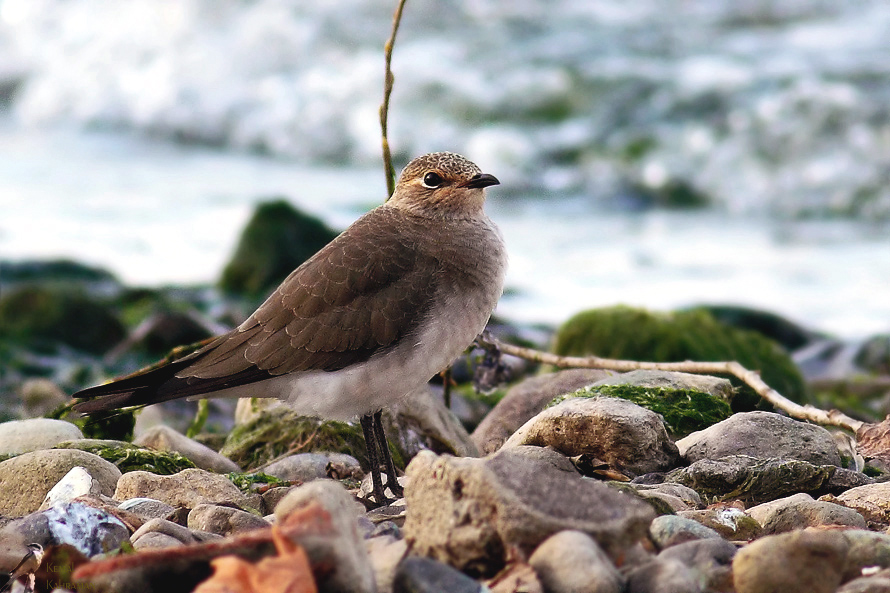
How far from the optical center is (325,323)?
18.8 ft

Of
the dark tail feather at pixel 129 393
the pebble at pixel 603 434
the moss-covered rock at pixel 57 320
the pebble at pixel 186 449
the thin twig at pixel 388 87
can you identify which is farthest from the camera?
the moss-covered rock at pixel 57 320

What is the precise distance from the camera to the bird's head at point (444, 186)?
6172 mm

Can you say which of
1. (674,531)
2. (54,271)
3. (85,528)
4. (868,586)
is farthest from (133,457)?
(54,271)

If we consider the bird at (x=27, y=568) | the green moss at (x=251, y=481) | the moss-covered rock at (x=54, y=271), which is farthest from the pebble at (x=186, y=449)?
the moss-covered rock at (x=54, y=271)

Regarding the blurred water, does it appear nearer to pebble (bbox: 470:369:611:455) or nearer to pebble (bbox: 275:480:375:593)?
pebble (bbox: 470:369:611:455)

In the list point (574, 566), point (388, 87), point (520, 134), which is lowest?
point (574, 566)

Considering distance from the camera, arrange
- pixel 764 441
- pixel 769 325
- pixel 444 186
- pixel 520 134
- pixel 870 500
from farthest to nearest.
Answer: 1. pixel 520 134
2. pixel 769 325
3. pixel 444 186
4. pixel 764 441
5. pixel 870 500

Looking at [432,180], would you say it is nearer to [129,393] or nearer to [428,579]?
[129,393]

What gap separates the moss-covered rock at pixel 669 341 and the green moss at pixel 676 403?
119 inches

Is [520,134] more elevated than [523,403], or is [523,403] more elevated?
[520,134]

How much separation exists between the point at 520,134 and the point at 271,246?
7626mm

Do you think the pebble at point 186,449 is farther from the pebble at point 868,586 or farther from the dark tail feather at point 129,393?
the pebble at point 868,586

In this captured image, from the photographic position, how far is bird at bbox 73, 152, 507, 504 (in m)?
5.59

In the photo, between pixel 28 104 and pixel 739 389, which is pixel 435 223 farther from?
pixel 28 104
